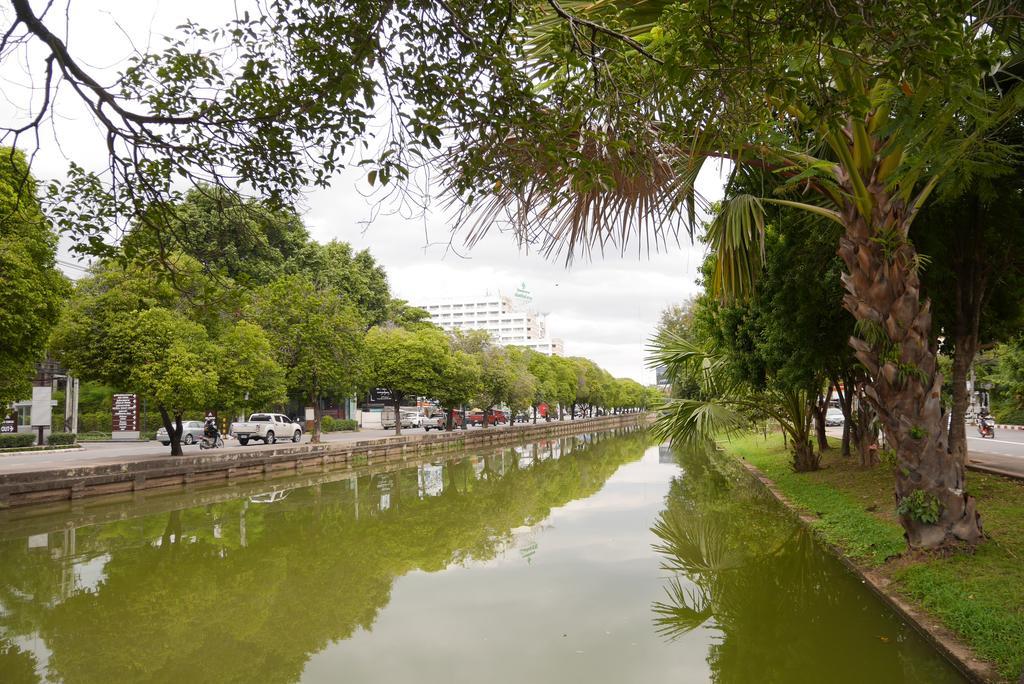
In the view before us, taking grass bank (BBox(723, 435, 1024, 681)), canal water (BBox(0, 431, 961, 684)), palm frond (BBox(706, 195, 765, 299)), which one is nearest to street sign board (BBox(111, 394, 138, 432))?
canal water (BBox(0, 431, 961, 684))

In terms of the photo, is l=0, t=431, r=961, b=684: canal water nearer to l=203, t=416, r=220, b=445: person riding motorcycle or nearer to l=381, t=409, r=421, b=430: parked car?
l=203, t=416, r=220, b=445: person riding motorcycle

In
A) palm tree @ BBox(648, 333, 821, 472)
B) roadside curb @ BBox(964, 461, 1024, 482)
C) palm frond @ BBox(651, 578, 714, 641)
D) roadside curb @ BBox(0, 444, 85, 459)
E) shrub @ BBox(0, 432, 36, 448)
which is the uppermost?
palm tree @ BBox(648, 333, 821, 472)

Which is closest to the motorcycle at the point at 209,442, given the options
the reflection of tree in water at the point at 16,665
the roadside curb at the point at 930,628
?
the reflection of tree in water at the point at 16,665

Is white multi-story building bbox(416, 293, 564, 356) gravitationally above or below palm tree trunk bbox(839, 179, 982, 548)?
above

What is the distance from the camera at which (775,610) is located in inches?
269

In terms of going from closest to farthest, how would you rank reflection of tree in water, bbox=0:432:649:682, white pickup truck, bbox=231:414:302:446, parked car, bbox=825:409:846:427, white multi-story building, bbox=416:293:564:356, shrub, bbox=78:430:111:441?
1. reflection of tree in water, bbox=0:432:649:682
2. white pickup truck, bbox=231:414:302:446
3. shrub, bbox=78:430:111:441
4. parked car, bbox=825:409:846:427
5. white multi-story building, bbox=416:293:564:356

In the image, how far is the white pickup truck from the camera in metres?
28.0

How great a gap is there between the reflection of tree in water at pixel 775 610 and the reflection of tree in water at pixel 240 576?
305 cm

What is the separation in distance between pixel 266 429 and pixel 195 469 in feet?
35.0

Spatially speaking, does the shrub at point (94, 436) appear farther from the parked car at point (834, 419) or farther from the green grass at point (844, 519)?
the parked car at point (834, 419)

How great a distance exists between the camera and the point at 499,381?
40.8 m

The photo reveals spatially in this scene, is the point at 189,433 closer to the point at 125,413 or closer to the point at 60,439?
the point at 125,413

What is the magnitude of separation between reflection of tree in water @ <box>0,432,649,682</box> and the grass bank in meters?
5.01

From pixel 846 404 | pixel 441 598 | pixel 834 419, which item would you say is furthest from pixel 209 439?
pixel 834 419
